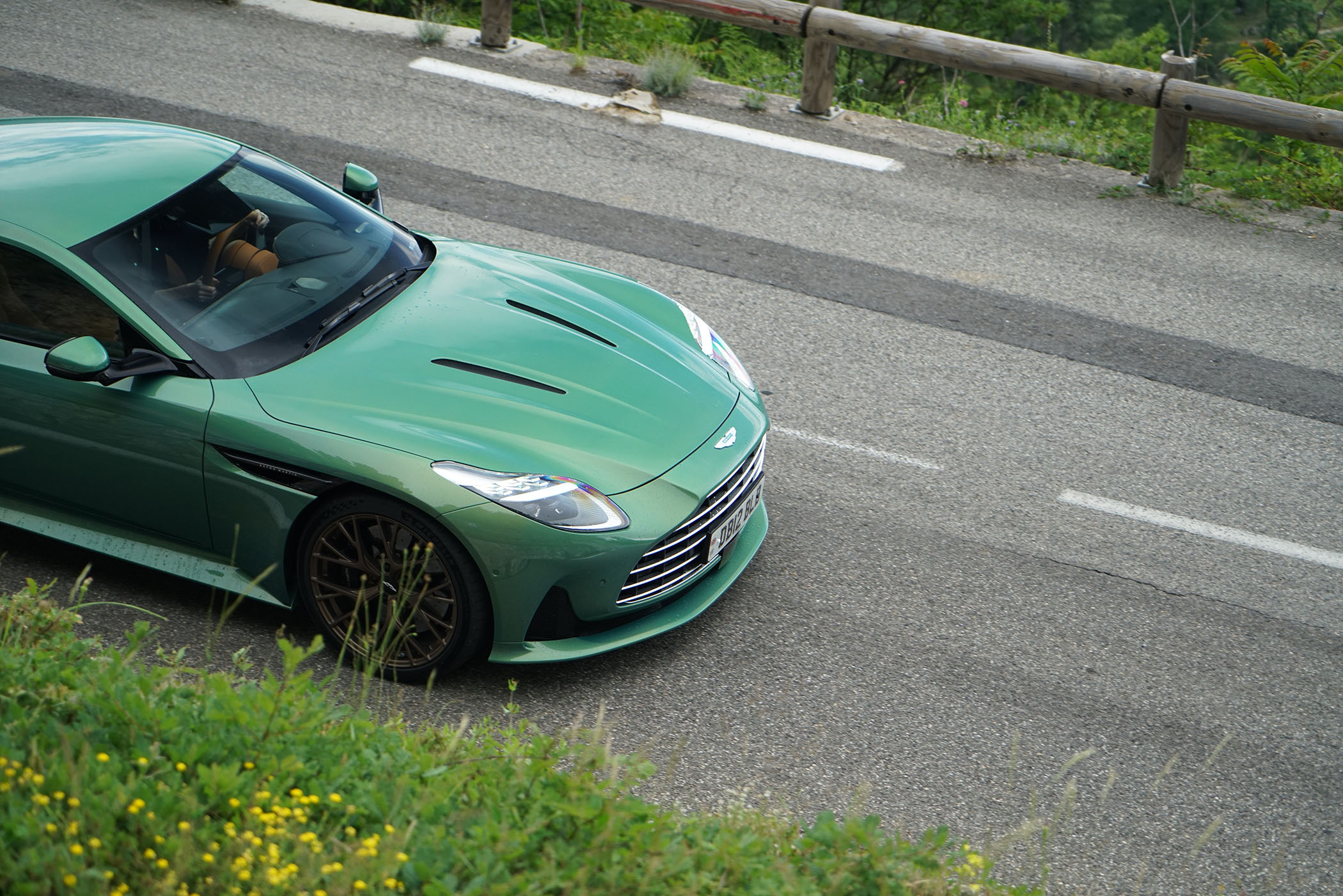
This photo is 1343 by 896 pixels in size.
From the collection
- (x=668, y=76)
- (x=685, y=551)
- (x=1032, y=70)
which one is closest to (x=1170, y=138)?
(x=1032, y=70)

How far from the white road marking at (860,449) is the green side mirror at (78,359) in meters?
3.16

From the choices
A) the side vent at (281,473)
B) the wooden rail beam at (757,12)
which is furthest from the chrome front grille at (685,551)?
the wooden rail beam at (757,12)

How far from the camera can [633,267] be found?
7781 mm

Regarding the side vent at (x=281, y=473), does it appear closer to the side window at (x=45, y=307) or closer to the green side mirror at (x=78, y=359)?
the green side mirror at (x=78, y=359)

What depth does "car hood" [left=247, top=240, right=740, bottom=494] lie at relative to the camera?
427 cm

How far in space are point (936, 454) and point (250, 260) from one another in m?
3.45

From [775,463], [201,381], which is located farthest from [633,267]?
[201,381]

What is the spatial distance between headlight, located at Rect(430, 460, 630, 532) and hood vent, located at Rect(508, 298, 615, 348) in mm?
1025

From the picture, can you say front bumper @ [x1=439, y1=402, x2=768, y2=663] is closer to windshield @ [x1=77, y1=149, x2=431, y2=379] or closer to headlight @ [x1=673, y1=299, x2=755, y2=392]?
headlight @ [x1=673, y1=299, x2=755, y2=392]

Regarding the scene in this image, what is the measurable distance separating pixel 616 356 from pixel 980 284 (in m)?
3.92

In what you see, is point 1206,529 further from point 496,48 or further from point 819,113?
point 496,48

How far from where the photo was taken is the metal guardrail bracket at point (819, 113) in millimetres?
10656

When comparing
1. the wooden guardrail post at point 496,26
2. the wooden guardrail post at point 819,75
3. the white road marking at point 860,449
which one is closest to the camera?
the white road marking at point 860,449

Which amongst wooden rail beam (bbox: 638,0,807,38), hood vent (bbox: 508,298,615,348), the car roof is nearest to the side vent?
the car roof
